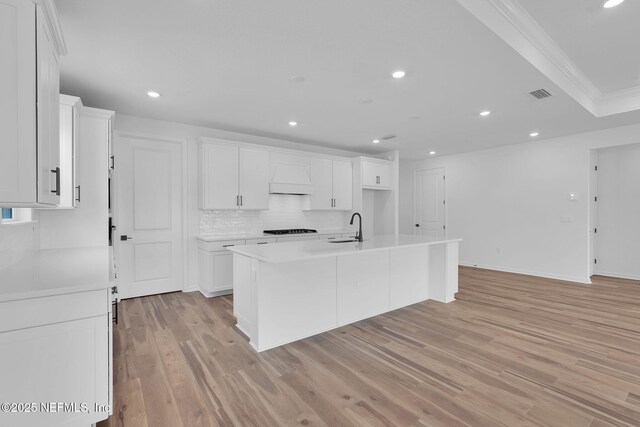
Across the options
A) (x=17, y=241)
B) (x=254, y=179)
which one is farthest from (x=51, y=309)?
(x=254, y=179)

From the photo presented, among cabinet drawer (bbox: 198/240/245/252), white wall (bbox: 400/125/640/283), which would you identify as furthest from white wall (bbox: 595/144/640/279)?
cabinet drawer (bbox: 198/240/245/252)

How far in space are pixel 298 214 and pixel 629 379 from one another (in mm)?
4815

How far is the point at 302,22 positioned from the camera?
217cm

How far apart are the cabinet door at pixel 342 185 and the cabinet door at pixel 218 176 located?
2.13 m

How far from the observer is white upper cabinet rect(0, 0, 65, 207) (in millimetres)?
1295

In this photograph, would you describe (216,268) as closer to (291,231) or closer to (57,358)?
(291,231)

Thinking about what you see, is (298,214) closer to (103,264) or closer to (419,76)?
(419,76)

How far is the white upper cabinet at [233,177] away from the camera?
464 cm

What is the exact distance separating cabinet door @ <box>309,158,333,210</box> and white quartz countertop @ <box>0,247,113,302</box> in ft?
12.5

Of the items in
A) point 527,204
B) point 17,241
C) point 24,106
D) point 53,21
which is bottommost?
point 17,241

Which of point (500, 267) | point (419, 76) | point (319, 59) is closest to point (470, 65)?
point (419, 76)

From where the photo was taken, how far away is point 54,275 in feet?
5.96

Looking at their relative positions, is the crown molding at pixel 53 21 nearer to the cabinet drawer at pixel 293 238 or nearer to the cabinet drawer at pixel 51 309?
the cabinet drawer at pixel 51 309

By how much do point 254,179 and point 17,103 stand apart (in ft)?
12.3
